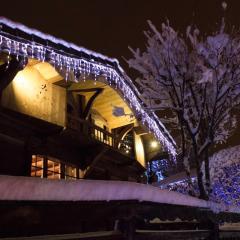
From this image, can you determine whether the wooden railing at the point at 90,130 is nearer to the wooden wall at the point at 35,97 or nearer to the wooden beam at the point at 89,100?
the wooden beam at the point at 89,100

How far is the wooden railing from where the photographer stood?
15.4 m

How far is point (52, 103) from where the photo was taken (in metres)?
14.1

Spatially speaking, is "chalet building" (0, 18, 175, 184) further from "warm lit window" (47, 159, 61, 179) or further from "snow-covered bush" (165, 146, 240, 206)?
"snow-covered bush" (165, 146, 240, 206)

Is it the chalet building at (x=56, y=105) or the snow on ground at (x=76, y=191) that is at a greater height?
the chalet building at (x=56, y=105)

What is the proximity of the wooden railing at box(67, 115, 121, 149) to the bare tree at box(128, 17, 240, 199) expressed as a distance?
133 inches

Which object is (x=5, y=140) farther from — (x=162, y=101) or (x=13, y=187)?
(x=13, y=187)

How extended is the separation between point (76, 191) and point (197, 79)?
31.4ft

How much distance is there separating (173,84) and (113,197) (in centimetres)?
902

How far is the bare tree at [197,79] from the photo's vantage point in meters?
13.5

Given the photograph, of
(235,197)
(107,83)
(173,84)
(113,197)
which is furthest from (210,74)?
(113,197)

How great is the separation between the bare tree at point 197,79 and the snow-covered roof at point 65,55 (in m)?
1.34

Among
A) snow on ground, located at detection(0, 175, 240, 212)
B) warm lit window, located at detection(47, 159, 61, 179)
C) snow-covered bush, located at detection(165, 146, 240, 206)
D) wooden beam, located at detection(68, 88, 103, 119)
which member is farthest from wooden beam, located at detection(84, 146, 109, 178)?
snow on ground, located at detection(0, 175, 240, 212)

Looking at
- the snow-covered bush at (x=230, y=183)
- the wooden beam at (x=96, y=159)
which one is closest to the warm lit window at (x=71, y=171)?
the wooden beam at (x=96, y=159)

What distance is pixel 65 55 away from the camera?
39.5ft
